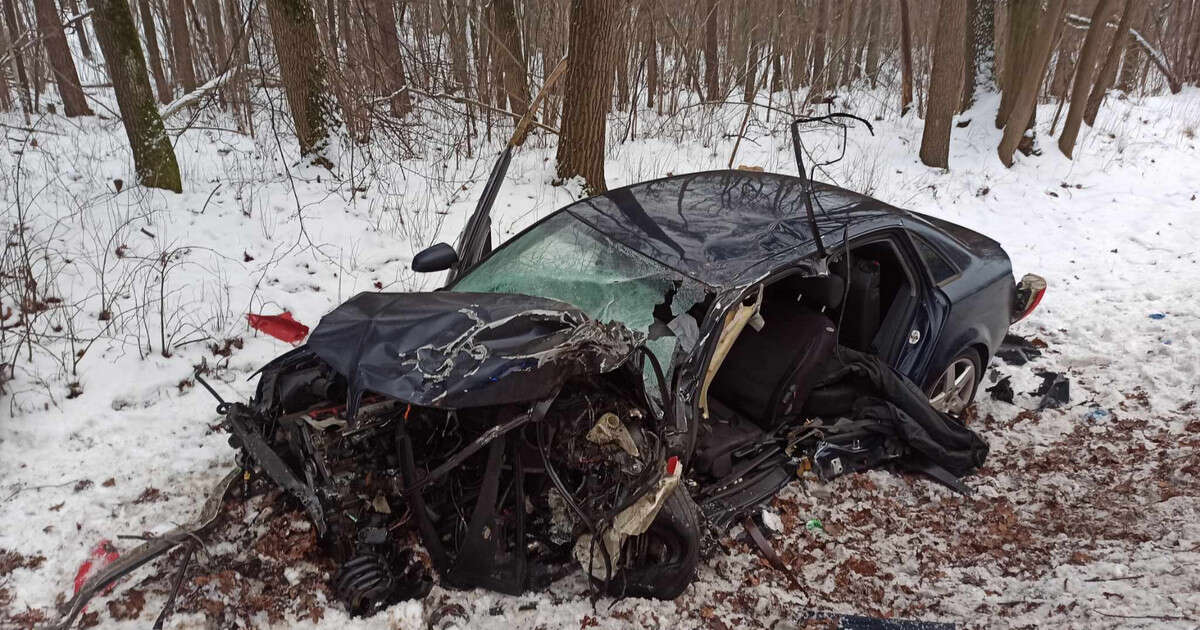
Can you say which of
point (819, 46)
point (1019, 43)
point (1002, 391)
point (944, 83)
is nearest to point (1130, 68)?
point (819, 46)

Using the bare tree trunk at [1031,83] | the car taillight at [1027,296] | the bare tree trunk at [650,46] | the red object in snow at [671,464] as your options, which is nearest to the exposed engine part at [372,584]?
the red object in snow at [671,464]

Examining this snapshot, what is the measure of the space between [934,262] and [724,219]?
1322mm

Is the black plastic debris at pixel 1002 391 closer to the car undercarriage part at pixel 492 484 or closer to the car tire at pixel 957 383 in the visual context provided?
the car tire at pixel 957 383

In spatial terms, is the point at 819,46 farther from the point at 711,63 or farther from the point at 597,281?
the point at 597,281

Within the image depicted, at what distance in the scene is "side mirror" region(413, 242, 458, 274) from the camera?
369 cm

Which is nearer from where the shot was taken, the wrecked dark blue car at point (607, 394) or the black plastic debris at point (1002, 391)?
the wrecked dark blue car at point (607, 394)

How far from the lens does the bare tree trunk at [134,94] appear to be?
614 centimetres

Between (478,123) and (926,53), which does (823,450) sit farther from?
(926,53)

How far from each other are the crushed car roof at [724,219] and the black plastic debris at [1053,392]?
173cm

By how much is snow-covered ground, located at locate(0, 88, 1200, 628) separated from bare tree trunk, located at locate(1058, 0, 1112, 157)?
1.14 m

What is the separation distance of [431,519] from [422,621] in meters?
0.37

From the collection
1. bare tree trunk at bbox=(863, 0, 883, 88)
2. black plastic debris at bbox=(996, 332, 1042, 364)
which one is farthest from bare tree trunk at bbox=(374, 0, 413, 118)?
bare tree trunk at bbox=(863, 0, 883, 88)

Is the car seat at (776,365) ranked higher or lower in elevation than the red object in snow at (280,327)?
lower

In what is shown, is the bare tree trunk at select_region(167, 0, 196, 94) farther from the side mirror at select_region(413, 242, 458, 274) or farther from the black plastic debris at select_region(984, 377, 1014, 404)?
the black plastic debris at select_region(984, 377, 1014, 404)
